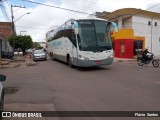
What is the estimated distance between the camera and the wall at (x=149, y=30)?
135 ft

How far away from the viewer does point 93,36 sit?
17.8 meters

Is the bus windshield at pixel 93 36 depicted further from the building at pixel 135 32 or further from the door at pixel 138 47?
the door at pixel 138 47

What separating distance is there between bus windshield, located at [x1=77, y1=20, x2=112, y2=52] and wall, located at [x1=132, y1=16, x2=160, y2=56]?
23436 mm

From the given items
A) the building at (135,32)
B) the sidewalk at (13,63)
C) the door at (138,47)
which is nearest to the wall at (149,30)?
the building at (135,32)

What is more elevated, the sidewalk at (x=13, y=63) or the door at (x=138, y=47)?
the door at (x=138, y=47)

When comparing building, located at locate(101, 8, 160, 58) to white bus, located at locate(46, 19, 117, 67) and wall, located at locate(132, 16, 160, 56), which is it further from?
white bus, located at locate(46, 19, 117, 67)

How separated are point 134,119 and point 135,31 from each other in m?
35.6

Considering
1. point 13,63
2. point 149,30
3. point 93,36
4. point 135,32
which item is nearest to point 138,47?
point 135,32

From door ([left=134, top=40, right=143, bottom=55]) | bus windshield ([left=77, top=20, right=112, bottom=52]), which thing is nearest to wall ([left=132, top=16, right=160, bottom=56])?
door ([left=134, top=40, right=143, bottom=55])

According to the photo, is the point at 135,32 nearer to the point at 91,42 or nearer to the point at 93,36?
the point at 93,36

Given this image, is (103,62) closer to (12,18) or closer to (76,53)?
(76,53)

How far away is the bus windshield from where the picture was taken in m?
17.7

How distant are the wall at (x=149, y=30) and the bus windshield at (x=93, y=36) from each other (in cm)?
2344

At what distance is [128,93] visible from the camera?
32.6 ft
